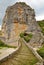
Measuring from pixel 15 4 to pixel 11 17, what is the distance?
5.59 metres

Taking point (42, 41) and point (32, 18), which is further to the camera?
point (32, 18)

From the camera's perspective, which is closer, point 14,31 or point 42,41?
point 42,41

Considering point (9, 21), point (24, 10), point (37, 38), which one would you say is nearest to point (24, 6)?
point (24, 10)

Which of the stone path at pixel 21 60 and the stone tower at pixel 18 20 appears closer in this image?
the stone path at pixel 21 60

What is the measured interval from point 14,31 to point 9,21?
14.1ft

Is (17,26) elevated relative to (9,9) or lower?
lower

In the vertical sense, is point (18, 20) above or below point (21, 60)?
above

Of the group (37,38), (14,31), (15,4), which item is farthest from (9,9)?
(37,38)

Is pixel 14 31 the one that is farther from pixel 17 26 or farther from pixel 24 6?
pixel 24 6

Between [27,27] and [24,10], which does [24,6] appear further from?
[27,27]

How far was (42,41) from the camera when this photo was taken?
61.8 m

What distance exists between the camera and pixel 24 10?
94.9 meters

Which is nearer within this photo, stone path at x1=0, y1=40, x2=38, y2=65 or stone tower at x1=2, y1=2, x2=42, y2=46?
stone path at x1=0, y1=40, x2=38, y2=65

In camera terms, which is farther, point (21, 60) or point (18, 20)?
point (18, 20)
